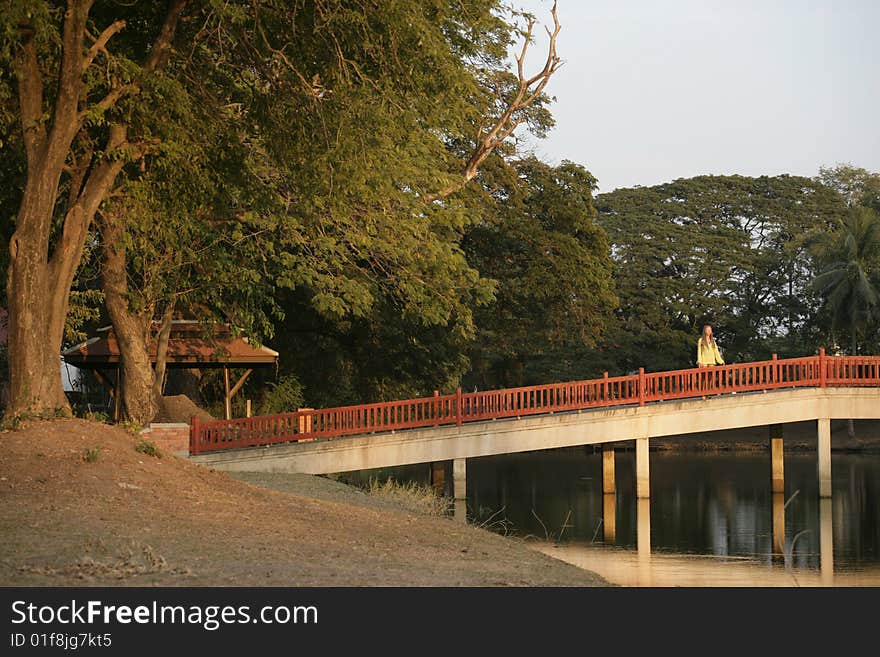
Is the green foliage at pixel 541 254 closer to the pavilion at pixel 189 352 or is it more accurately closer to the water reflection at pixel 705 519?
the water reflection at pixel 705 519

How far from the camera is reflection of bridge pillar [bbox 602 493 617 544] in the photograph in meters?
23.5

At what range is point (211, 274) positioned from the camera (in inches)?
934

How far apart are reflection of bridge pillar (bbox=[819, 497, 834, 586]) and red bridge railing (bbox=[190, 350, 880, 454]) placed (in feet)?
9.26

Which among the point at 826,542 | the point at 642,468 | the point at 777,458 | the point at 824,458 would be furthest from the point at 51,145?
the point at 777,458

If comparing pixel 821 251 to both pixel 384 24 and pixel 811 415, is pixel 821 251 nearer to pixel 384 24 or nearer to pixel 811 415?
pixel 811 415

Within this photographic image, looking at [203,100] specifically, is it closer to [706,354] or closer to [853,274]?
[706,354]

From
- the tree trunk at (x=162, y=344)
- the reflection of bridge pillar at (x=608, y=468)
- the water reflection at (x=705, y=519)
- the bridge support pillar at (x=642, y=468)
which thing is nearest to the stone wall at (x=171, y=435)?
the tree trunk at (x=162, y=344)

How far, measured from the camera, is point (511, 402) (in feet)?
90.0

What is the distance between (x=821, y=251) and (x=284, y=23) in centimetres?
3426

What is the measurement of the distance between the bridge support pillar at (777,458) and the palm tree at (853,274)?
18022 mm

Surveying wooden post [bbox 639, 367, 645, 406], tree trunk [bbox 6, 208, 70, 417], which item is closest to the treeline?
tree trunk [bbox 6, 208, 70, 417]

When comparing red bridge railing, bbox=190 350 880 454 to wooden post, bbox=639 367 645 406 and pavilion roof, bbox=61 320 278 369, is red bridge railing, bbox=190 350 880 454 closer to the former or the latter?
wooden post, bbox=639 367 645 406

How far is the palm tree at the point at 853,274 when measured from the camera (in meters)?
48.0

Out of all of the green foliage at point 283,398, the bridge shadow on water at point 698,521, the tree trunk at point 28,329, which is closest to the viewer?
the tree trunk at point 28,329
